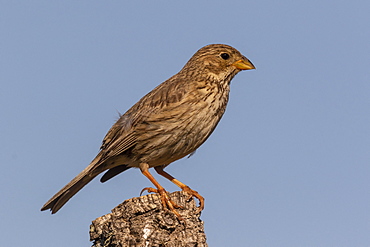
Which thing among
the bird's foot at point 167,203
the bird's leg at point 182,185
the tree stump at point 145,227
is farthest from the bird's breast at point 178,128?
the tree stump at point 145,227

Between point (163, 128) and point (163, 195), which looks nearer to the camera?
point (163, 195)

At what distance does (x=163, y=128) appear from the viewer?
7996 millimetres

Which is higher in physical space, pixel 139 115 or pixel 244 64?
pixel 244 64

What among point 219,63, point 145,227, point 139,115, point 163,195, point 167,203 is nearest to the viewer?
point 145,227

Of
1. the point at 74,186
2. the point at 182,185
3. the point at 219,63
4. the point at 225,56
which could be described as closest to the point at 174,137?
the point at 182,185

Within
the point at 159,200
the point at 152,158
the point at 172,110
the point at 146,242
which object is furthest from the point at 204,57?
the point at 146,242

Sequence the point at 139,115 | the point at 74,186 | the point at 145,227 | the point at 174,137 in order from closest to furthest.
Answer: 1. the point at 145,227
2. the point at 174,137
3. the point at 74,186
4. the point at 139,115

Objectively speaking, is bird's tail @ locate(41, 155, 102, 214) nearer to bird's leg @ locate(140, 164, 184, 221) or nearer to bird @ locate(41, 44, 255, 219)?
bird @ locate(41, 44, 255, 219)

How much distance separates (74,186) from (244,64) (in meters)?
3.19

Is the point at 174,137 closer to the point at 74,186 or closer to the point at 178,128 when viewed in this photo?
the point at 178,128

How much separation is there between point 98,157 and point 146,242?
300 centimetres

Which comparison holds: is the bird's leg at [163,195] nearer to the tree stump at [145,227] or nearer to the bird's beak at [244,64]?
the tree stump at [145,227]

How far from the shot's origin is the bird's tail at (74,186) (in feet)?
25.7

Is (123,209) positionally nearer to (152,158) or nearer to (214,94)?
(152,158)
